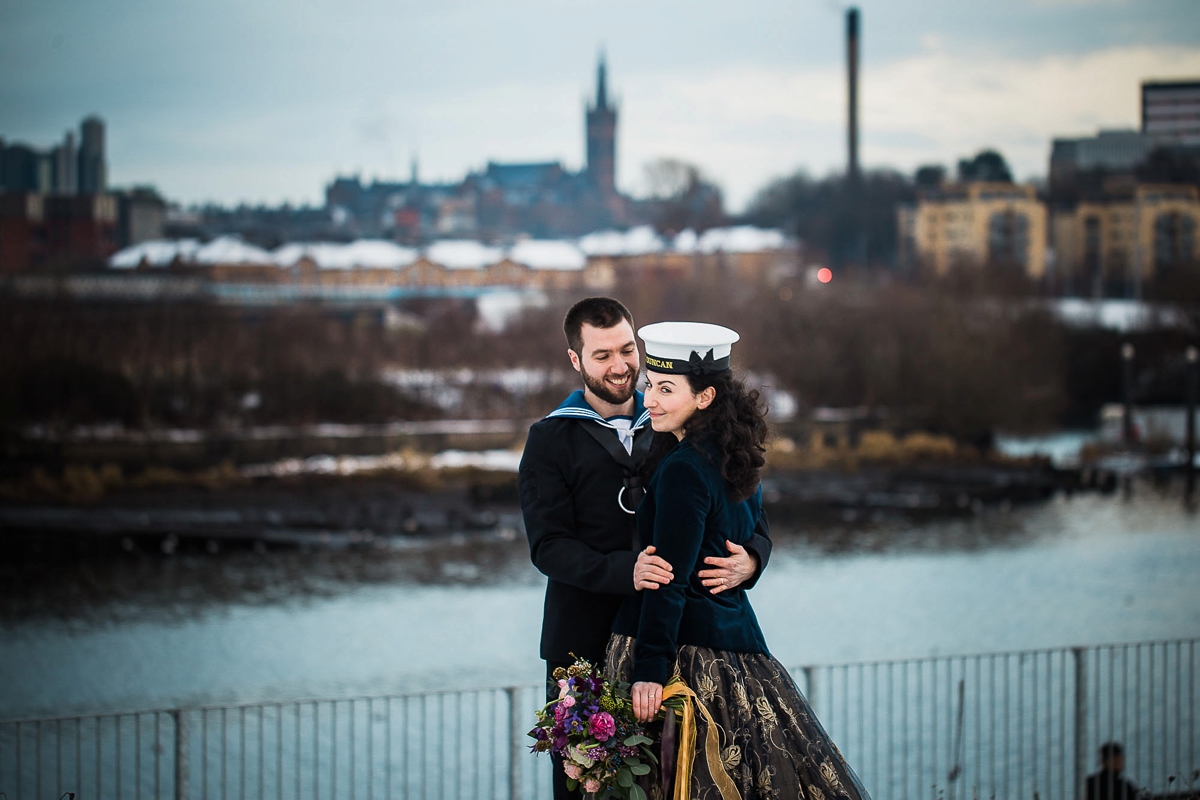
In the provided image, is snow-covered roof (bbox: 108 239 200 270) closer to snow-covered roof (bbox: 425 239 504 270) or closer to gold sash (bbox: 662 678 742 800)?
snow-covered roof (bbox: 425 239 504 270)

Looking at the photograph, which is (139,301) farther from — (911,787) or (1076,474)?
(911,787)

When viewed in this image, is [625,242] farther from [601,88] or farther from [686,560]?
[686,560]

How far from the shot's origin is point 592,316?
9.06 feet

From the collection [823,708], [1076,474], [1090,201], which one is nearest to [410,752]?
[823,708]

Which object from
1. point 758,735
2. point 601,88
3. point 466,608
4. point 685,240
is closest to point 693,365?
point 758,735

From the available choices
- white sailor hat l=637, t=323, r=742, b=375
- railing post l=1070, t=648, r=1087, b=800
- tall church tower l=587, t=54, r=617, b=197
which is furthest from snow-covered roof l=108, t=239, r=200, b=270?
white sailor hat l=637, t=323, r=742, b=375

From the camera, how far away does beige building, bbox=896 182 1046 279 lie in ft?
139

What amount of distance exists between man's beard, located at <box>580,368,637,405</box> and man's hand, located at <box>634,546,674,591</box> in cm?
45

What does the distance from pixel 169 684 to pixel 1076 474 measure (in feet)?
61.1

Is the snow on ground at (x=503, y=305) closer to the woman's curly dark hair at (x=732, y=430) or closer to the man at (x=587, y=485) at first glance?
the man at (x=587, y=485)

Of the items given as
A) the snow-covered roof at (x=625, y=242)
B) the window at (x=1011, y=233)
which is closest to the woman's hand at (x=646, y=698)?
the window at (x=1011, y=233)

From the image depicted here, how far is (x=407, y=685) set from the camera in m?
12.0

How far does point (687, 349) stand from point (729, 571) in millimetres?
486

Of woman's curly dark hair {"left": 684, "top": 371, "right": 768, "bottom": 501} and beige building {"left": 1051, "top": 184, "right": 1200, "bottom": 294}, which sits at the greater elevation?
beige building {"left": 1051, "top": 184, "right": 1200, "bottom": 294}
